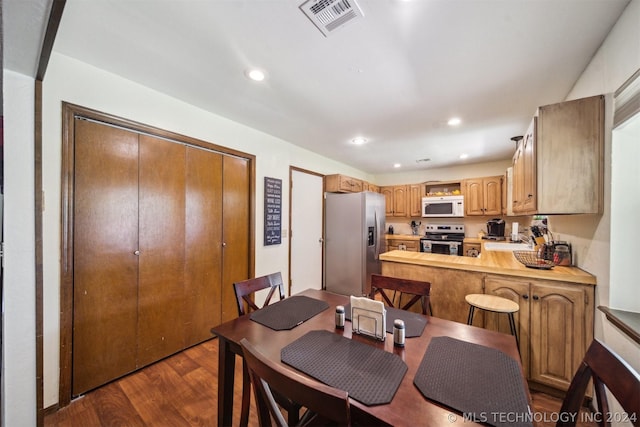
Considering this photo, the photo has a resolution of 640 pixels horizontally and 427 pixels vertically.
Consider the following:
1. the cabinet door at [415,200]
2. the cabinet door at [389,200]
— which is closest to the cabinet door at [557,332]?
the cabinet door at [415,200]

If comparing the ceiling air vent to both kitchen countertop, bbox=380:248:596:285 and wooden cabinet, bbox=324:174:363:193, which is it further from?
wooden cabinet, bbox=324:174:363:193

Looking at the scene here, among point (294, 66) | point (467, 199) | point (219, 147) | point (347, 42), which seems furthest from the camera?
point (467, 199)

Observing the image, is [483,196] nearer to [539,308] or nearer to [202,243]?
[539,308]

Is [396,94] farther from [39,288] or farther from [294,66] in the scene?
[39,288]

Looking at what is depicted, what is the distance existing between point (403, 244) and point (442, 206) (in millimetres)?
1082

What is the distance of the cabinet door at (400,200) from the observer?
525 centimetres

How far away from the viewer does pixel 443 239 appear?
4664 mm

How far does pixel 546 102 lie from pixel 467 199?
103 inches

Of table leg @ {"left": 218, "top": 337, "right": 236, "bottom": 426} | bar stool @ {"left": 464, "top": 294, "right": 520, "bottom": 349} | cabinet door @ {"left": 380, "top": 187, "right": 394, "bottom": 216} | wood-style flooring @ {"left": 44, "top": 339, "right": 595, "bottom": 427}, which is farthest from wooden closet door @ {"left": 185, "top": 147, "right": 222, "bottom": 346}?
cabinet door @ {"left": 380, "top": 187, "right": 394, "bottom": 216}

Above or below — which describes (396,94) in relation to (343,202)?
above

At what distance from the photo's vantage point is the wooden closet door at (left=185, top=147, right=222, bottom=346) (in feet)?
7.55

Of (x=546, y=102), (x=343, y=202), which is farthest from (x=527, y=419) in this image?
(x=343, y=202)

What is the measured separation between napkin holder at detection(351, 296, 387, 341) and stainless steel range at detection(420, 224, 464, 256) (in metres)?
3.87

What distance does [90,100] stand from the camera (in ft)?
5.60
